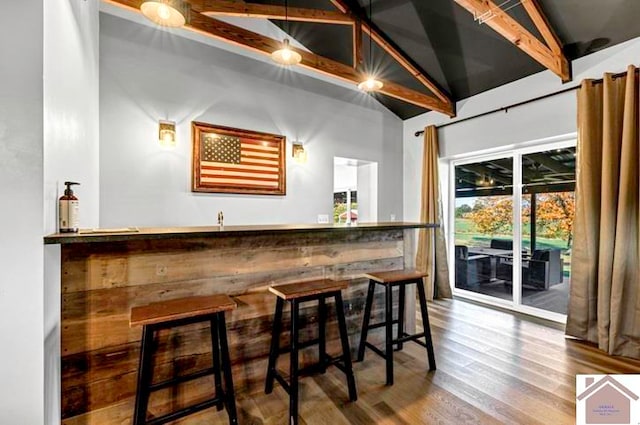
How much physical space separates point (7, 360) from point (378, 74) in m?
4.49

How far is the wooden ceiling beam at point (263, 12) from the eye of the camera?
265 centimetres

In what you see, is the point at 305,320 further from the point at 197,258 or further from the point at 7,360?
the point at 7,360

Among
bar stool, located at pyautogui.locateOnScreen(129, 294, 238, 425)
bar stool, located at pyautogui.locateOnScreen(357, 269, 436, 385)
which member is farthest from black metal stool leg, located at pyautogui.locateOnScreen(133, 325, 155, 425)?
bar stool, located at pyautogui.locateOnScreen(357, 269, 436, 385)

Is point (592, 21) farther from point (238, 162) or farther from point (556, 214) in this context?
point (238, 162)

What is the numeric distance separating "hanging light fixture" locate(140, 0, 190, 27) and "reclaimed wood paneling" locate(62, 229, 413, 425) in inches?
58.8

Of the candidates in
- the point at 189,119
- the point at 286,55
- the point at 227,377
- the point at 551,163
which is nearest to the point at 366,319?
the point at 227,377

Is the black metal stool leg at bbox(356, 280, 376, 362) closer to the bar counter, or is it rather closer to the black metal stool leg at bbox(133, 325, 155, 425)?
the bar counter

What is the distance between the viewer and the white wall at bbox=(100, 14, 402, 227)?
304 centimetres

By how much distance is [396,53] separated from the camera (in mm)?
3842

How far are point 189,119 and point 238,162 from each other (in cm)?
70

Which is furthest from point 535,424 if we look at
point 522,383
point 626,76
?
point 626,76

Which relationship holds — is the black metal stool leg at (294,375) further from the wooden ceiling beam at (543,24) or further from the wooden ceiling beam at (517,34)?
the wooden ceiling beam at (543,24)

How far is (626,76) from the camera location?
2656mm

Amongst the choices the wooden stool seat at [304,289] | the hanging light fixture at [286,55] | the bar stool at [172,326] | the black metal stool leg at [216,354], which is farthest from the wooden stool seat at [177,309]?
the hanging light fixture at [286,55]
